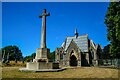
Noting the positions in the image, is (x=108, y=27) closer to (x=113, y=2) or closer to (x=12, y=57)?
(x=113, y=2)

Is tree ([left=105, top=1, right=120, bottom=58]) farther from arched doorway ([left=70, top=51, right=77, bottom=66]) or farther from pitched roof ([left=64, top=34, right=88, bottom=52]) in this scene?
pitched roof ([left=64, top=34, right=88, bottom=52])

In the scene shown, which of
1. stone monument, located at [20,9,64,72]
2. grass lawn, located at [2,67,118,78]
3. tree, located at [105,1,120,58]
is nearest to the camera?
grass lawn, located at [2,67,118,78]

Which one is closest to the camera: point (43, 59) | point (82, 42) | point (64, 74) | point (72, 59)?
point (64, 74)

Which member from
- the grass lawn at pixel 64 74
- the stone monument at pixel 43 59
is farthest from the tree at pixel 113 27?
the stone monument at pixel 43 59

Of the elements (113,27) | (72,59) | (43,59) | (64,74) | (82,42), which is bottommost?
(64,74)

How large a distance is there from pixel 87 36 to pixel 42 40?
127 ft

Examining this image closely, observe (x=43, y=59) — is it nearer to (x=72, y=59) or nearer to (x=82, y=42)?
(x=72, y=59)

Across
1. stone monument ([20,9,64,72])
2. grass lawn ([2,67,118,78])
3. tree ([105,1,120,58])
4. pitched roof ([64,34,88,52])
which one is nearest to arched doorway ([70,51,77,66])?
pitched roof ([64,34,88,52])

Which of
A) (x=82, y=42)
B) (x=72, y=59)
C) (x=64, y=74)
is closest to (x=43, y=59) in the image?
(x=64, y=74)

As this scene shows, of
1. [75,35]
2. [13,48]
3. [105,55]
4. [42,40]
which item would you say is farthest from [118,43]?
[13,48]

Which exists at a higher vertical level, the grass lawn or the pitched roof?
the pitched roof

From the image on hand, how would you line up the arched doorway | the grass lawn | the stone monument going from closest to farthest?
1. the grass lawn
2. the stone monument
3. the arched doorway

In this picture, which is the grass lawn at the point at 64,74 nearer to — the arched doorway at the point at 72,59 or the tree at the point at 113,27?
the tree at the point at 113,27

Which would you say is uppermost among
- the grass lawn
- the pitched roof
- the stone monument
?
the pitched roof
